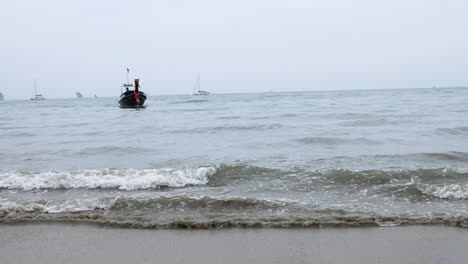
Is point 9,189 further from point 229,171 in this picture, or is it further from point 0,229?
point 229,171

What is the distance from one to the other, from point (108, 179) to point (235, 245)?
4.61 m

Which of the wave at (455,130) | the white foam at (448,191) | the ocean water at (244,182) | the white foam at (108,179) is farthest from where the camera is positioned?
the wave at (455,130)

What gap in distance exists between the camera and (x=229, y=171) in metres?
9.73

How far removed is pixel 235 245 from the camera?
16.5ft

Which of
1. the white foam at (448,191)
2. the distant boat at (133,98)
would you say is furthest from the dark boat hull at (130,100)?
the white foam at (448,191)

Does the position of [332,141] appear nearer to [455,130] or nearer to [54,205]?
[455,130]

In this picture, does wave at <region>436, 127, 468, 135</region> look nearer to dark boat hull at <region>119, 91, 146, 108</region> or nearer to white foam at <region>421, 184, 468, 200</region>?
white foam at <region>421, 184, 468, 200</region>

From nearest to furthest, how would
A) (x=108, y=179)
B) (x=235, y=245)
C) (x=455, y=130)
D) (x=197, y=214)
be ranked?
(x=235, y=245) → (x=197, y=214) → (x=108, y=179) → (x=455, y=130)

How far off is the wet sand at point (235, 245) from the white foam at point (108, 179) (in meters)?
2.73

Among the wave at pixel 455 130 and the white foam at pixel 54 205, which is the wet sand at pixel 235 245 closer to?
the white foam at pixel 54 205

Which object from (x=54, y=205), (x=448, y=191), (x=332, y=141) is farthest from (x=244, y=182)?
(x=332, y=141)

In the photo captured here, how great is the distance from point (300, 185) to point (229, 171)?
6.45 feet

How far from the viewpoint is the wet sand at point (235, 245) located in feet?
15.1

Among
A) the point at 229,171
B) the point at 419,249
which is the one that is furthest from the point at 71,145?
the point at 419,249
